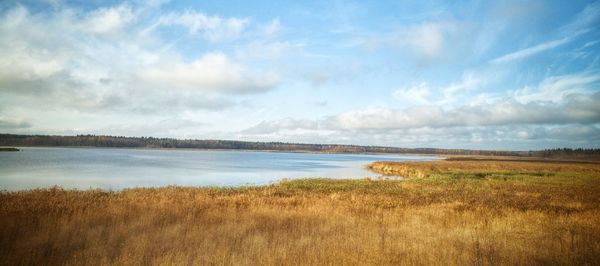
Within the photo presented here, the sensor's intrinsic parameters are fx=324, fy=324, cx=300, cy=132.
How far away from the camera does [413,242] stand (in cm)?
904

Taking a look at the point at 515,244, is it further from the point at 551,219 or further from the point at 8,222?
the point at 8,222

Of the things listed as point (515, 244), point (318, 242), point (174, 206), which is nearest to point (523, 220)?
point (515, 244)

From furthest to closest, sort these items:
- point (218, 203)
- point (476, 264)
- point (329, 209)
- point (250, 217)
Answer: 1. point (218, 203)
2. point (329, 209)
3. point (250, 217)
4. point (476, 264)

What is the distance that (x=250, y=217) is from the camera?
41.0 feet

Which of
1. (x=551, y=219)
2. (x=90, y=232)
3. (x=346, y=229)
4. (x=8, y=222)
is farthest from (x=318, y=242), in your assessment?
(x=551, y=219)

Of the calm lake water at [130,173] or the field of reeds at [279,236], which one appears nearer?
the field of reeds at [279,236]

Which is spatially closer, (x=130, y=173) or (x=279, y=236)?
(x=279, y=236)

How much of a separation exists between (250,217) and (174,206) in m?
3.90

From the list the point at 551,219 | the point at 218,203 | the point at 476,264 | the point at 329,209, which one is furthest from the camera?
the point at 218,203

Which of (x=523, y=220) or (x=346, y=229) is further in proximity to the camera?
(x=523, y=220)

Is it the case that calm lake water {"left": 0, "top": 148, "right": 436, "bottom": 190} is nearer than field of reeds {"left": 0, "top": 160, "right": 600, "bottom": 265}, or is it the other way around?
Result: field of reeds {"left": 0, "top": 160, "right": 600, "bottom": 265}

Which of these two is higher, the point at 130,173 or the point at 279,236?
the point at 279,236

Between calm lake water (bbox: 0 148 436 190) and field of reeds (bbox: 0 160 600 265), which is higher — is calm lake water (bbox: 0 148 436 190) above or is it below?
below

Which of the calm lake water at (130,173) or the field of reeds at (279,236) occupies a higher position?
the field of reeds at (279,236)
